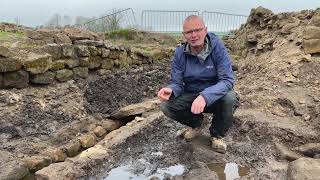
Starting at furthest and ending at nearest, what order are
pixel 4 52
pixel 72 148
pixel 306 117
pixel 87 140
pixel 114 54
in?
pixel 114 54 < pixel 4 52 < pixel 306 117 < pixel 87 140 < pixel 72 148

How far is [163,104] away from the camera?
550cm

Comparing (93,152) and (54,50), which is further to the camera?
(54,50)

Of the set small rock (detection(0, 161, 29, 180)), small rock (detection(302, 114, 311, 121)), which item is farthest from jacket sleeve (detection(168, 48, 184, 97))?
small rock (detection(302, 114, 311, 121))

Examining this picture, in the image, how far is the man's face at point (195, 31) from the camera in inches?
199

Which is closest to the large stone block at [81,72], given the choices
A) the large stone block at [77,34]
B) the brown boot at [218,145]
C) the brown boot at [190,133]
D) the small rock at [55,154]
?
the large stone block at [77,34]

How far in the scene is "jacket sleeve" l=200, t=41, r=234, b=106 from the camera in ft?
16.2

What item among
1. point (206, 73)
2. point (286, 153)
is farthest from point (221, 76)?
point (286, 153)

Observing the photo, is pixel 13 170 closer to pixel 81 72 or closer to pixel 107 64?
pixel 81 72

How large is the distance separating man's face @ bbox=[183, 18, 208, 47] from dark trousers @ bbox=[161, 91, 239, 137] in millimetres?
650

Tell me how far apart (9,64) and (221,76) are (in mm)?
3445

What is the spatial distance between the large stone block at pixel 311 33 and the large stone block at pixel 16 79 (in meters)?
5.09

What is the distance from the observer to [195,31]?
5062mm

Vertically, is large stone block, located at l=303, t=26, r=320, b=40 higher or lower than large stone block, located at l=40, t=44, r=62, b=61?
higher

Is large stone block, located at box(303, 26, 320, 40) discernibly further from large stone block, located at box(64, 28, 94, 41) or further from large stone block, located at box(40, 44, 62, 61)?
large stone block, located at box(40, 44, 62, 61)
